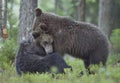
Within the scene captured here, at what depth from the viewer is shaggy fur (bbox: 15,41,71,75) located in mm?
8305

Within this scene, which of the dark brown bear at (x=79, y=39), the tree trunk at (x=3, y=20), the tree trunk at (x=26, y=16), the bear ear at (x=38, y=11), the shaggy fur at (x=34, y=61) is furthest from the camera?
the tree trunk at (x=3, y=20)

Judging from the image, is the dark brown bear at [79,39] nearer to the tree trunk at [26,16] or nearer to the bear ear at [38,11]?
the bear ear at [38,11]

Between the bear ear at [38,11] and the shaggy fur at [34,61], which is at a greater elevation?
the bear ear at [38,11]

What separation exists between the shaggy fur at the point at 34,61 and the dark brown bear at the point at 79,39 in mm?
748

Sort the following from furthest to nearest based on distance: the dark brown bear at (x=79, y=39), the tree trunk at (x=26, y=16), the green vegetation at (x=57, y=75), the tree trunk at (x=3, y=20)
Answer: the tree trunk at (x=3, y=20) < the tree trunk at (x=26, y=16) < the dark brown bear at (x=79, y=39) < the green vegetation at (x=57, y=75)

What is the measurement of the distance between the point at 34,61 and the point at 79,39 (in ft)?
4.88

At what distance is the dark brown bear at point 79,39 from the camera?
30.6 ft

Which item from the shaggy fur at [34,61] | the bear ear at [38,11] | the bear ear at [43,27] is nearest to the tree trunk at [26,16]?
the bear ear at [38,11]

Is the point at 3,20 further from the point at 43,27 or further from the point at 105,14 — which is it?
the point at 105,14

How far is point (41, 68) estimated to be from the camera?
8391mm

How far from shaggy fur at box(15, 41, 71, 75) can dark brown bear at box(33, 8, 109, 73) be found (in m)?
0.75

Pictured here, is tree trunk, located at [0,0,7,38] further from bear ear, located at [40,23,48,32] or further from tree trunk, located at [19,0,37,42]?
bear ear, located at [40,23,48,32]

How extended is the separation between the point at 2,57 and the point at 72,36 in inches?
81.2

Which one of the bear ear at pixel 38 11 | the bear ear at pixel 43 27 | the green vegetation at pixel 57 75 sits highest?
the bear ear at pixel 38 11
